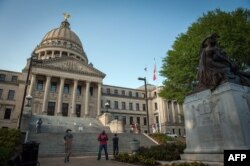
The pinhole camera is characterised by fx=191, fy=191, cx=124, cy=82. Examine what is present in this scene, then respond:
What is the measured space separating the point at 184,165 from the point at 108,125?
30237mm

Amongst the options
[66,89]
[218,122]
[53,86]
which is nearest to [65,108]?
[66,89]

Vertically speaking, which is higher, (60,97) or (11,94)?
(11,94)

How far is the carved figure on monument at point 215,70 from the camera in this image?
7227mm

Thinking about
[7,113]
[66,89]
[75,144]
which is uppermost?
[66,89]

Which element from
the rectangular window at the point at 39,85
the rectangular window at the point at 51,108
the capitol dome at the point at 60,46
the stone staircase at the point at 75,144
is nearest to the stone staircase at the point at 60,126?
the stone staircase at the point at 75,144

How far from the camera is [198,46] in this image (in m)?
17.9

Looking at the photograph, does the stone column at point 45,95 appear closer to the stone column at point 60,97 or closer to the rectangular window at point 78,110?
the stone column at point 60,97

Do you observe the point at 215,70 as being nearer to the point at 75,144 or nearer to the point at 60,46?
the point at 75,144

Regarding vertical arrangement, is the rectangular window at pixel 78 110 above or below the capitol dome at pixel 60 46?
below

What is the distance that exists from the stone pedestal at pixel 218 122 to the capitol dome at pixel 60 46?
2326 inches

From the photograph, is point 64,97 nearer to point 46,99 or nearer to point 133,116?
point 46,99

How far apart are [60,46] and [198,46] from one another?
56.7 meters

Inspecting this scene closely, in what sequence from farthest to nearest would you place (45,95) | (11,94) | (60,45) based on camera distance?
(60,45), (11,94), (45,95)

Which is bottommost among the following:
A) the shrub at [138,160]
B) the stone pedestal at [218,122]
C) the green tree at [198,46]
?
the shrub at [138,160]
